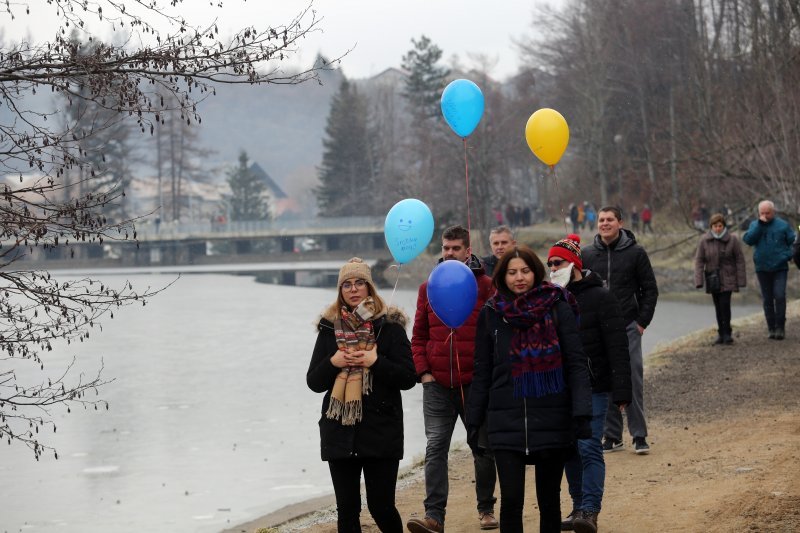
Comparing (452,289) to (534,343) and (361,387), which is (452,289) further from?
(534,343)

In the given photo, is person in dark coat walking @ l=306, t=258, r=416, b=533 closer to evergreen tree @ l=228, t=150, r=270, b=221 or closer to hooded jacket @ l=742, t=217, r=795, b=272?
hooded jacket @ l=742, t=217, r=795, b=272

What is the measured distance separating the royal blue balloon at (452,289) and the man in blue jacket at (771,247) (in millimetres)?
9661

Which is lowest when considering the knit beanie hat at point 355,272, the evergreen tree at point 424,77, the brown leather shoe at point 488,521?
the brown leather shoe at point 488,521

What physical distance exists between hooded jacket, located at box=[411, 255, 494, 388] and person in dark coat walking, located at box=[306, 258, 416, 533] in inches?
45.8

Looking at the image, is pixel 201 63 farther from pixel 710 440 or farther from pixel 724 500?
pixel 710 440

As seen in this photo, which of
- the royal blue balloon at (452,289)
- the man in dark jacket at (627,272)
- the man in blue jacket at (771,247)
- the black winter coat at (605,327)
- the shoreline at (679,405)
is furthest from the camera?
the man in blue jacket at (771,247)

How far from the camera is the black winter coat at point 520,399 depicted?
6.17 metres

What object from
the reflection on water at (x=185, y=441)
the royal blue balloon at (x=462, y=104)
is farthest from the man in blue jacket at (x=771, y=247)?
the royal blue balloon at (x=462, y=104)

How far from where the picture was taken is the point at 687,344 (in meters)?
19.2

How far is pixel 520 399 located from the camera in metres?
6.22

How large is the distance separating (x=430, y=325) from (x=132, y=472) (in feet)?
→ 28.1

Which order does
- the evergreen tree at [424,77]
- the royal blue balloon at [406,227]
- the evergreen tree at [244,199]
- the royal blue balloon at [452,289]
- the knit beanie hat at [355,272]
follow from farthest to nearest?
the evergreen tree at [244,199], the evergreen tree at [424,77], the royal blue balloon at [406,227], the royal blue balloon at [452,289], the knit beanie hat at [355,272]

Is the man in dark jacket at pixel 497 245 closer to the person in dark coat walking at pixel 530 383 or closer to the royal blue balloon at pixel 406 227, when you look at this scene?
the royal blue balloon at pixel 406 227

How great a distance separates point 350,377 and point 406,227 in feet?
7.47
